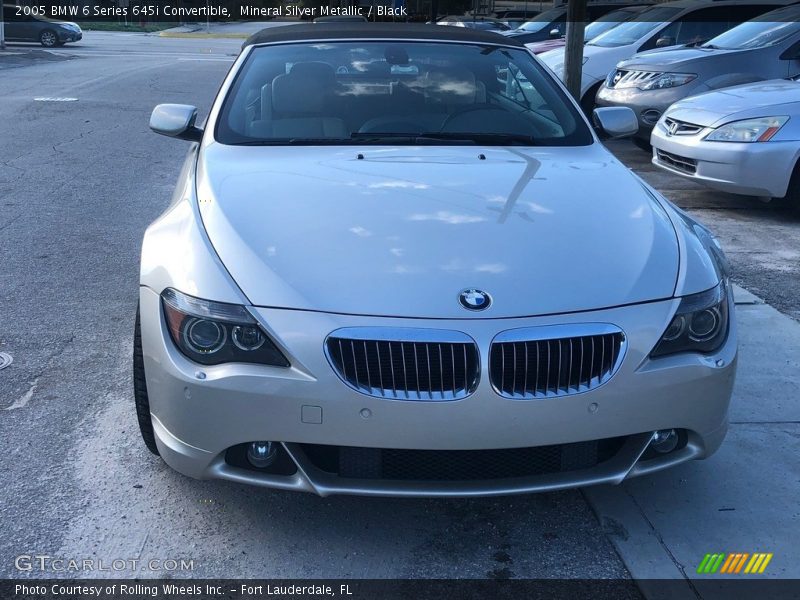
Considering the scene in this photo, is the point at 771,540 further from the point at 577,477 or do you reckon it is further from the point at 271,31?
the point at 271,31

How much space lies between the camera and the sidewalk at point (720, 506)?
2.76 meters

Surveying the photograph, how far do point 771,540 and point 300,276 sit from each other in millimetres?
1719

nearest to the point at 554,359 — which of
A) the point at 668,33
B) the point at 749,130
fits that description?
the point at 749,130

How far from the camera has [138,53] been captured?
26.9 meters

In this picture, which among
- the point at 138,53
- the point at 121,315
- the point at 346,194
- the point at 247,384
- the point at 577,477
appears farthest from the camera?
the point at 138,53

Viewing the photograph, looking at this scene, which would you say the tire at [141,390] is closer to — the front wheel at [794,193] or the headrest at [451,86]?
the headrest at [451,86]

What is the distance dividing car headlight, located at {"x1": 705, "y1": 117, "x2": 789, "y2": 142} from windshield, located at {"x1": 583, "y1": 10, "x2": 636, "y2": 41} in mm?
8134

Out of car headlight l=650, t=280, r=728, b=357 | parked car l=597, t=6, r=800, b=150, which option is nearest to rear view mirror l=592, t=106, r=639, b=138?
car headlight l=650, t=280, r=728, b=357

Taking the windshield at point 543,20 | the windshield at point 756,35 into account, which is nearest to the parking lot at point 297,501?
the windshield at point 756,35

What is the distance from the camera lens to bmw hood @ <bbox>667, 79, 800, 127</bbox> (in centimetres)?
686

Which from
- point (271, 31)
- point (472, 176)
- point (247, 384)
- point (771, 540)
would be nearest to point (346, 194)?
point (472, 176)

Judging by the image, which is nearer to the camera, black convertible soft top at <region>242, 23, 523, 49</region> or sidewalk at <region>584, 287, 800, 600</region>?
sidewalk at <region>584, 287, 800, 600</region>

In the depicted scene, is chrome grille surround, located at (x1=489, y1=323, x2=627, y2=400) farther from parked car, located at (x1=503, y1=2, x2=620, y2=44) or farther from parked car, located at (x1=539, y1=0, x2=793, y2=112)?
parked car, located at (x1=503, y1=2, x2=620, y2=44)

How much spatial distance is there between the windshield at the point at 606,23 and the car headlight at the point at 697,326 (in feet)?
41.0
